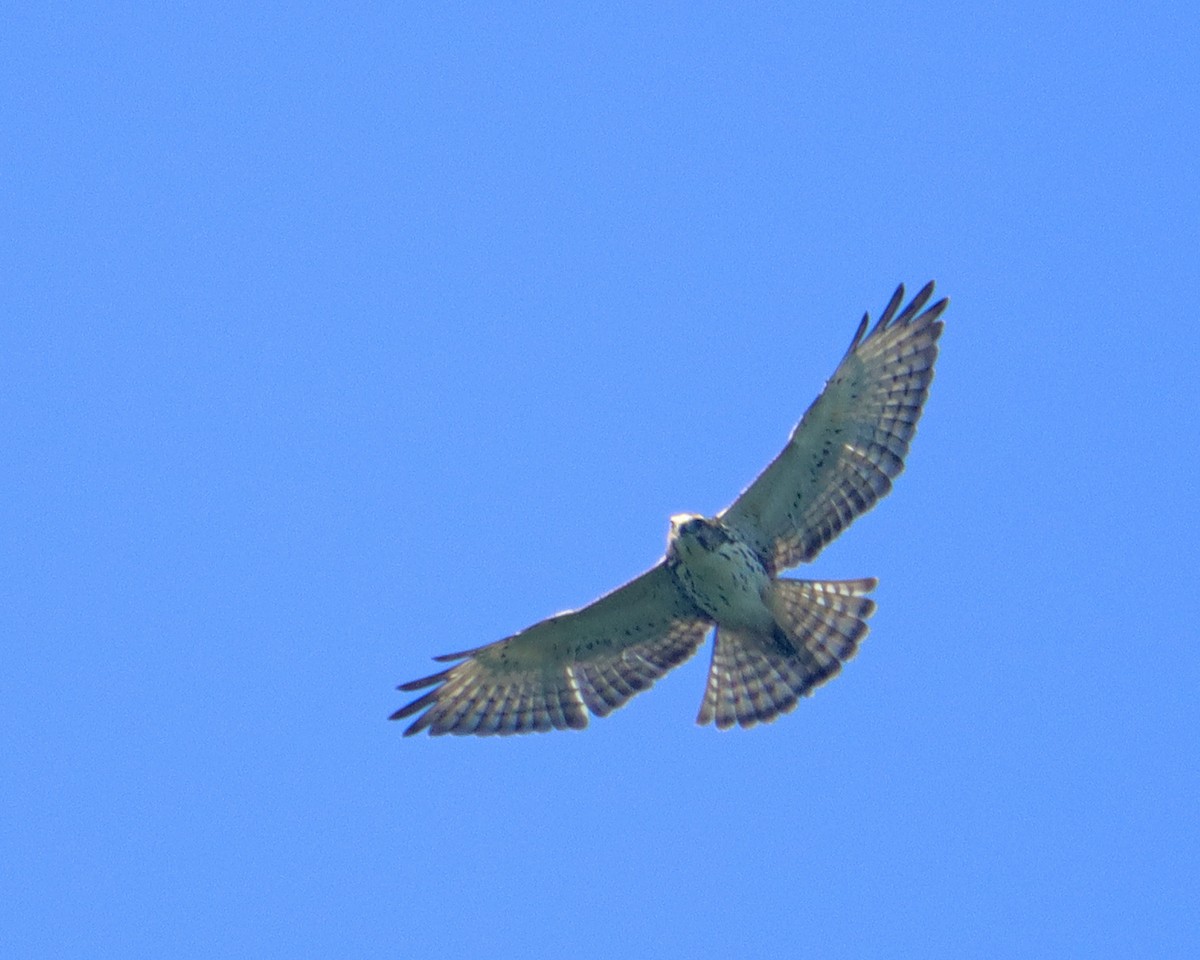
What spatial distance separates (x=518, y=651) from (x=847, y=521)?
2.87 metres

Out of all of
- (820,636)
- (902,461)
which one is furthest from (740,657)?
(902,461)

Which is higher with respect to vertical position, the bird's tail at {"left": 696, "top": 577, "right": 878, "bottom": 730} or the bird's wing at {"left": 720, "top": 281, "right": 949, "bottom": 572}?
the bird's wing at {"left": 720, "top": 281, "right": 949, "bottom": 572}

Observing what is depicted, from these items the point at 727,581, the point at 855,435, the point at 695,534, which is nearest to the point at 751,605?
the point at 727,581

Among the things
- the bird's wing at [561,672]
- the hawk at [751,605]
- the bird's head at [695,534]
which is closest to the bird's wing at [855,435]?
the hawk at [751,605]

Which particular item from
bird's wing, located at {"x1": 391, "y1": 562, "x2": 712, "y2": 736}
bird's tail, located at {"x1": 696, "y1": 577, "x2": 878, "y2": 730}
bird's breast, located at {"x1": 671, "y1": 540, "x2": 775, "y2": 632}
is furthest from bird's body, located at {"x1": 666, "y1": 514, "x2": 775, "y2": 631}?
bird's wing, located at {"x1": 391, "y1": 562, "x2": 712, "y2": 736}

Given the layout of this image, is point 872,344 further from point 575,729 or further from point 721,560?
point 575,729

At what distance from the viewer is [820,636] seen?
22.4 metres

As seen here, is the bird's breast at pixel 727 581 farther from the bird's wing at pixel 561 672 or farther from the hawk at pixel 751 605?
the bird's wing at pixel 561 672

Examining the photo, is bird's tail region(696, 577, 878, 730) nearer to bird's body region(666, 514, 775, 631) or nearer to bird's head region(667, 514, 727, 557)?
bird's body region(666, 514, 775, 631)

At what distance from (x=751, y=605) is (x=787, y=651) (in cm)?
56

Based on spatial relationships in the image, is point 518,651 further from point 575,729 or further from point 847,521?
point 847,521

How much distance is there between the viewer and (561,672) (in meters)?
22.8

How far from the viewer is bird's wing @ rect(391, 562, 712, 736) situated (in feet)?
74.2

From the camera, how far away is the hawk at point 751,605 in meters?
22.1
